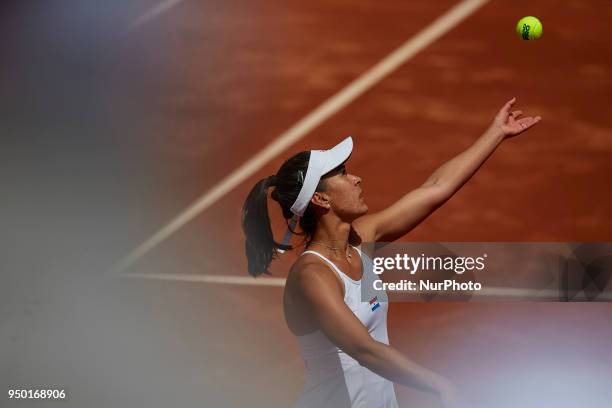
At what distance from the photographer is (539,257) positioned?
4.13 m

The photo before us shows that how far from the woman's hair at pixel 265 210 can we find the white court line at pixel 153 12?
6.52 ft

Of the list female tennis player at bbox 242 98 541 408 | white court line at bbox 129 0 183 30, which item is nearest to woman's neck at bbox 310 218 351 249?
female tennis player at bbox 242 98 541 408

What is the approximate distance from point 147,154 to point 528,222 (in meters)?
1.76

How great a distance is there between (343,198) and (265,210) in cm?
22

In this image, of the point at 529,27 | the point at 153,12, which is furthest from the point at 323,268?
the point at 153,12

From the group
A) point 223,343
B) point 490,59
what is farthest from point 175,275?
point 490,59

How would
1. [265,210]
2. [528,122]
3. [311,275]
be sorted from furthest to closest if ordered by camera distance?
[528,122]
[265,210]
[311,275]

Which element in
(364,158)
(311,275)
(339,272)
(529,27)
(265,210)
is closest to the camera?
(311,275)

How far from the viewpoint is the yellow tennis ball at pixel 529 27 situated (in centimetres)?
390

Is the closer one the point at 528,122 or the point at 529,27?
the point at 528,122

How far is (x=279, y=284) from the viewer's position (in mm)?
4262

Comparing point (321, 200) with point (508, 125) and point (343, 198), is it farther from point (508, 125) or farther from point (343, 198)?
point (508, 125)

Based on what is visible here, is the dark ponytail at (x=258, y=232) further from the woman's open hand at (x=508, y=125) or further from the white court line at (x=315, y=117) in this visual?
the white court line at (x=315, y=117)

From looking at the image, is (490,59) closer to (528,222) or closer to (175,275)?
(528,222)
